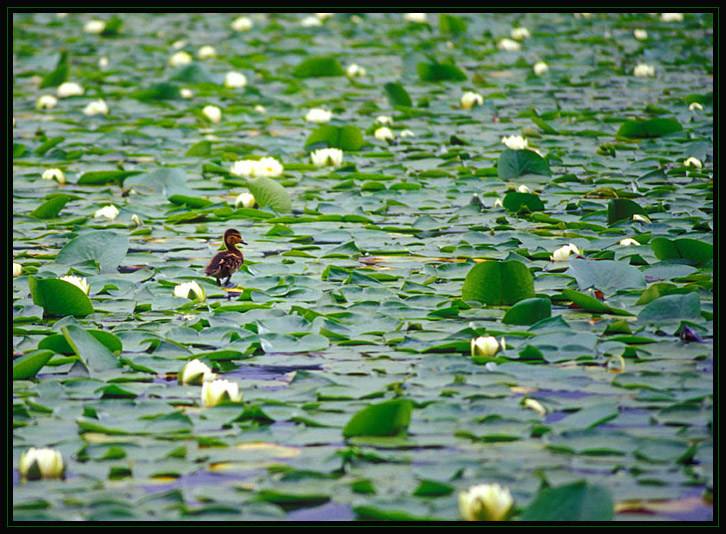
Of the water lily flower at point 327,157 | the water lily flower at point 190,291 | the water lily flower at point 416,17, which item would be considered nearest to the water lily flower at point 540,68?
the water lily flower at point 416,17

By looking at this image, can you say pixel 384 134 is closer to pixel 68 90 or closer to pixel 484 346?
pixel 68 90

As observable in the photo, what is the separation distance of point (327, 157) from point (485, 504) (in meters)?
4.16

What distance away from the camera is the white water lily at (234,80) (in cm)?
866

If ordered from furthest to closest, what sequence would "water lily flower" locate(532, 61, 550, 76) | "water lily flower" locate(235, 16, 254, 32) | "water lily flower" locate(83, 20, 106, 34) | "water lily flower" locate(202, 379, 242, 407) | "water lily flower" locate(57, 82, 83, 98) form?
"water lily flower" locate(235, 16, 254, 32), "water lily flower" locate(83, 20, 106, 34), "water lily flower" locate(532, 61, 550, 76), "water lily flower" locate(57, 82, 83, 98), "water lily flower" locate(202, 379, 242, 407)

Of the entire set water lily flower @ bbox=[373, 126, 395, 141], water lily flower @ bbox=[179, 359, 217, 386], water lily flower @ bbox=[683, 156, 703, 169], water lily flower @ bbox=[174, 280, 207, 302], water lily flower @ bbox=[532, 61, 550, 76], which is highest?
water lily flower @ bbox=[179, 359, 217, 386]

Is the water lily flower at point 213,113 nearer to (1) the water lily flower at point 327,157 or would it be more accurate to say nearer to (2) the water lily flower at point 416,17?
(1) the water lily flower at point 327,157

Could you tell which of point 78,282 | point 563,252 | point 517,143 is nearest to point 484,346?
point 563,252

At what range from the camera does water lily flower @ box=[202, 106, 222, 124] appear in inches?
286

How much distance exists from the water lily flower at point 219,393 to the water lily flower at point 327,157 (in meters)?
3.44

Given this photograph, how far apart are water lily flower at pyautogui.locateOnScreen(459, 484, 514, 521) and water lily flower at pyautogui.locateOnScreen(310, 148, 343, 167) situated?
4111 mm

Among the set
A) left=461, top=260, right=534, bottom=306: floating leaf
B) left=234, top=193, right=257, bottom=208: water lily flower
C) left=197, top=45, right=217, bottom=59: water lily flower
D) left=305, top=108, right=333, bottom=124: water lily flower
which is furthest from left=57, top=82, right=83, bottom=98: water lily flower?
left=461, top=260, right=534, bottom=306: floating leaf

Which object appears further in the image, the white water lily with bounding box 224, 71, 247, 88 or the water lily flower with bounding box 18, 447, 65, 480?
the white water lily with bounding box 224, 71, 247, 88

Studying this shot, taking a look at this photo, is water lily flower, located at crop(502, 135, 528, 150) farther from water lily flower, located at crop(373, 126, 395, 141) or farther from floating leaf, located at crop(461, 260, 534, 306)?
floating leaf, located at crop(461, 260, 534, 306)

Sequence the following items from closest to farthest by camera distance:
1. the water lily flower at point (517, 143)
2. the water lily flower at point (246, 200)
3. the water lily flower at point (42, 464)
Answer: the water lily flower at point (42, 464)
the water lily flower at point (246, 200)
the water lily flower at point (517, 143)
